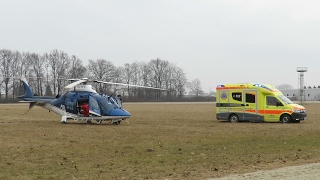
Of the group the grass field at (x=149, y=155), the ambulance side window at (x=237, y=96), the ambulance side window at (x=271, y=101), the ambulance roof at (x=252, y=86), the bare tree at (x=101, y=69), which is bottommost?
the grass field at (x=149, y=155)

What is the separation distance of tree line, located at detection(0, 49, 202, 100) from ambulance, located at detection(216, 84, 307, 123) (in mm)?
55012

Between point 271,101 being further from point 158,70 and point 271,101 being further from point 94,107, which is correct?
point 158,70

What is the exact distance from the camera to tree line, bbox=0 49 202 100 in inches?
4037

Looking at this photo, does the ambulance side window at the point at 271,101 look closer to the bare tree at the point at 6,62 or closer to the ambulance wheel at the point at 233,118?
the ambulance wheel at the point at 233,118

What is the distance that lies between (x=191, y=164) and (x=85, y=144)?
5.68m

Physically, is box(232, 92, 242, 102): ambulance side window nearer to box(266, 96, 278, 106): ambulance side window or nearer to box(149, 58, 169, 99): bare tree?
box(266, 96, 278, 106): ambulance side window

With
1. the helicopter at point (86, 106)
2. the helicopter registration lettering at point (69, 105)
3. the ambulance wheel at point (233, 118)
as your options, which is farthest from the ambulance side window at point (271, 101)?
the helicopter registration lettering at point (69, 105)

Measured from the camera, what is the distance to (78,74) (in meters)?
106

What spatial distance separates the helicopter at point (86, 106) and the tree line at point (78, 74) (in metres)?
52.8

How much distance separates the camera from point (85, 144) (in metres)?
15.6

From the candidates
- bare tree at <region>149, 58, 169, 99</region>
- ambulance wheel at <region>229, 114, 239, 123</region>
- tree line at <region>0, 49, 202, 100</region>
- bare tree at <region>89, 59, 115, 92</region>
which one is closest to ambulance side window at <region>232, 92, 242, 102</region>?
ambulance wheel at <region>229, 114, 239, 123</region>

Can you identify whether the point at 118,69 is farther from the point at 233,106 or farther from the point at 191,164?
the point at 191,164

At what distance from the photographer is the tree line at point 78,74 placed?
4037 inches

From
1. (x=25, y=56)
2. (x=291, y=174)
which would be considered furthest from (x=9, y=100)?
(x=291, y=174)
